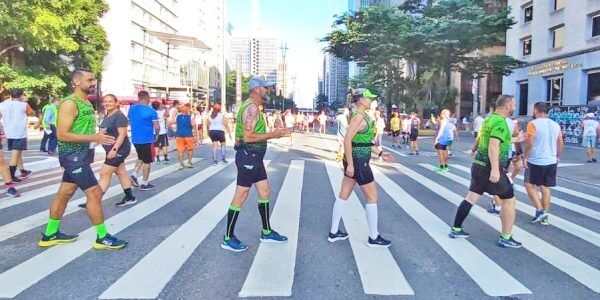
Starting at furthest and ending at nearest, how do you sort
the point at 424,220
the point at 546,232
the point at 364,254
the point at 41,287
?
the point at 424,220
the point at 546,232
the point at 364,254
the point at 41,287

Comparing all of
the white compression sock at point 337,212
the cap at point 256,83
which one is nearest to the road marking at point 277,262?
the white compression sock at point 337,212

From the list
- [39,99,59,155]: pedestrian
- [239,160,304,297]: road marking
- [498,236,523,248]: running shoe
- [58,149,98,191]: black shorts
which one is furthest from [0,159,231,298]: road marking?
[39,99,59,155]: pedestrian

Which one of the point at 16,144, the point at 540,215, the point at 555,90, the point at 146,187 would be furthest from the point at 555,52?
the point at 16,144

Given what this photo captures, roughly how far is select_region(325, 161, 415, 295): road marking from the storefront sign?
100 ft

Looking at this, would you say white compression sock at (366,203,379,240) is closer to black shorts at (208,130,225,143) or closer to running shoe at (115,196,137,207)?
running shoe at (115,196,137,207)

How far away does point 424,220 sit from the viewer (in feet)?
22.4

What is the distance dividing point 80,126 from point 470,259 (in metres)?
4.41

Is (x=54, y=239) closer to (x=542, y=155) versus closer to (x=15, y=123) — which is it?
(x=15, y=123)

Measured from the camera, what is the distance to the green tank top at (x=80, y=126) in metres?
5.00

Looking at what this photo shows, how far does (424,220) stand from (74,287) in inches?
184

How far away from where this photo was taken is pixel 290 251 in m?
5.14

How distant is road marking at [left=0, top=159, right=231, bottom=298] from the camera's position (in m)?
4.11

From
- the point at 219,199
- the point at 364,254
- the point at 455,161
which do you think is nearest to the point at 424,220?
the point at 364,254

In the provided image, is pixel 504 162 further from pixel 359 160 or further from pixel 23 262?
pixel 23 262
